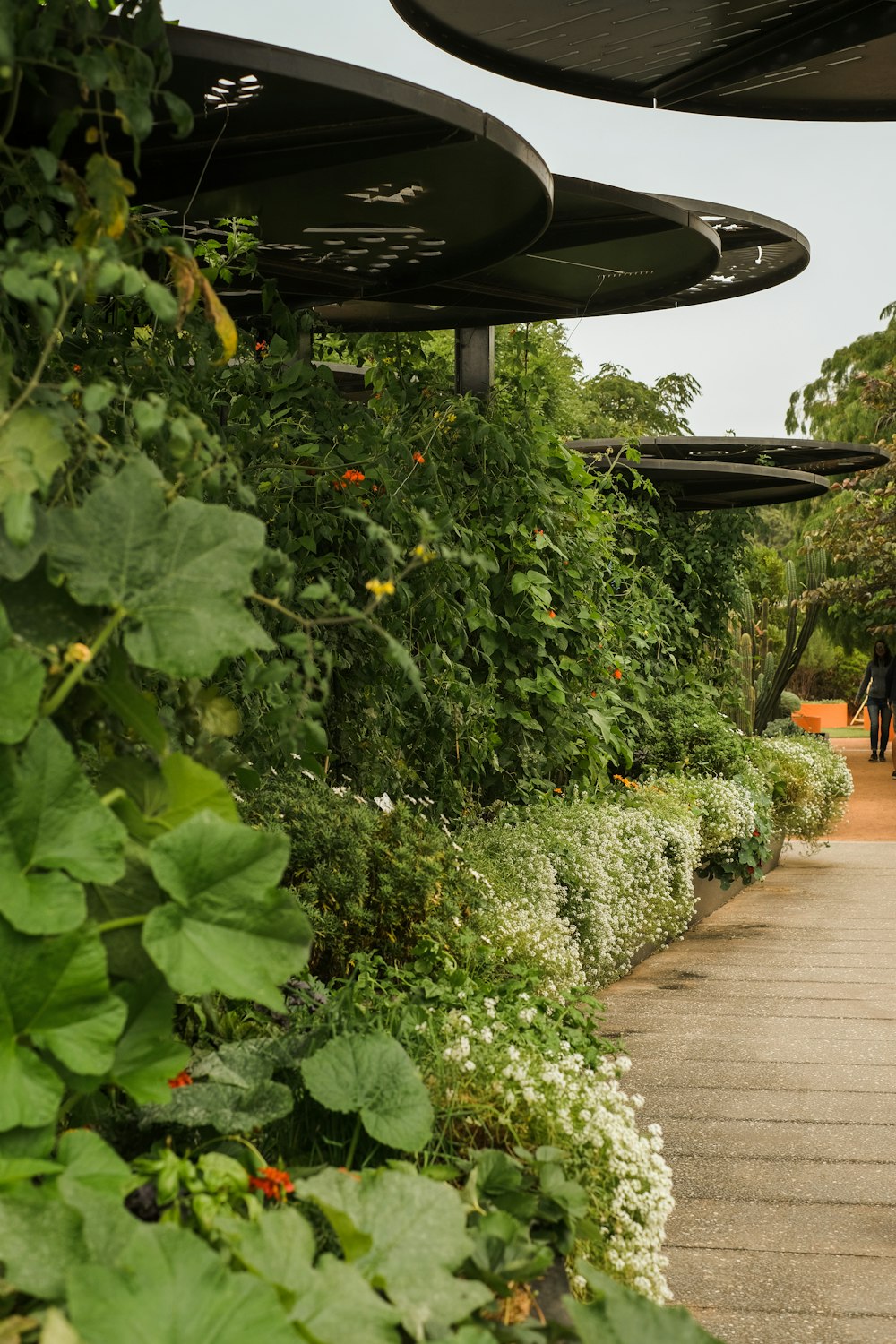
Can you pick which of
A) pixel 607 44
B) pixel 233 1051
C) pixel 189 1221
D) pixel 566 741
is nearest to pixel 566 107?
pixel 607 44

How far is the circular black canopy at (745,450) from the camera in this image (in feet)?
24.9

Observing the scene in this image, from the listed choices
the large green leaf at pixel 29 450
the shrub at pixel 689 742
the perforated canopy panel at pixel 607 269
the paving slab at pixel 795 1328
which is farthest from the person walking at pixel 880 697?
the large green leaf at pixel 29 450

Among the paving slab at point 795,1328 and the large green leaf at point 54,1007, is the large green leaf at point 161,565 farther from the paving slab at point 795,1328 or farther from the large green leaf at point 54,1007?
the paving slab at point 795,1328

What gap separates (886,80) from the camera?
3.49m

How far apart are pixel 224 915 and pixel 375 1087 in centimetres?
53

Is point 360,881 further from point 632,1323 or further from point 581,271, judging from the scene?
point 581,271

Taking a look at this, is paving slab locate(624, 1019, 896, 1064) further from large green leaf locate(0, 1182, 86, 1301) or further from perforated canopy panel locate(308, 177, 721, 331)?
large green leaf locate(0, 1182, 86, 1301)

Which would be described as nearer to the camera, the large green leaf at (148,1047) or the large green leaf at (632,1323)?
the large green leaf at (632,1323)

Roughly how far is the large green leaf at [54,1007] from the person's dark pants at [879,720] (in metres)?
16.3

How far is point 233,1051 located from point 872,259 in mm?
33752

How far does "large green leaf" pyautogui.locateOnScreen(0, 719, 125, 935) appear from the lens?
1188mm

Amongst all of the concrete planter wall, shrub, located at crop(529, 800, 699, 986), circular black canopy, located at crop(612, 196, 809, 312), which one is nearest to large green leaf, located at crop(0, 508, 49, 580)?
shrub, located at crop(529, 800, 699, 986)

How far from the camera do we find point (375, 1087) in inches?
65.6

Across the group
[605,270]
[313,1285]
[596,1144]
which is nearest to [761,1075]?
[596,1144]
